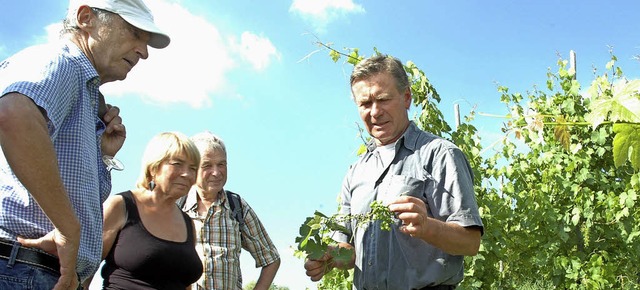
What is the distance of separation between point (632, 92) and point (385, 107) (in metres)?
1.10

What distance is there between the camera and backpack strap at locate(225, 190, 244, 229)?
345cm

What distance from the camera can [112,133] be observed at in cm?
237

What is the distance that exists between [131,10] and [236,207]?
1.61 metres

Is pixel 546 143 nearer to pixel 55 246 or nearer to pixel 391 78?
pixel 391 78

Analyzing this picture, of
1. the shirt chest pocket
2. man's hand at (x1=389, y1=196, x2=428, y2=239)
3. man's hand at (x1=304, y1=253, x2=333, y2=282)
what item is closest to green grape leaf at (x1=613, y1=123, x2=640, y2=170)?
man's hand at (x1=389, y1=196, x2=428, y2=239)

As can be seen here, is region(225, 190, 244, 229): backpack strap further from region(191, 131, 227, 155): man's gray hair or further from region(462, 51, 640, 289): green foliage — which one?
region(462, 51, 640, 289): green foliage

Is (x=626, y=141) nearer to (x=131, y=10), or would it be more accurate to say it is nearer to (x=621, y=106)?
(x=621, y=106)

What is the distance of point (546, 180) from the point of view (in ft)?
23.6

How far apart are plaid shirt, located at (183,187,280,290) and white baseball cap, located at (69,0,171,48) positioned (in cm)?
143

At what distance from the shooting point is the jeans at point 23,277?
1.78 meters

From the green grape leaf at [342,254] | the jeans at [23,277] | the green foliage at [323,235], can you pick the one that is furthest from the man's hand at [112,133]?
the green grape leaf at [342,254]

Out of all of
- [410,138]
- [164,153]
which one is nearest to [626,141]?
[410,138]

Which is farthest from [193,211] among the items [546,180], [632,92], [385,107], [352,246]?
[546,180]

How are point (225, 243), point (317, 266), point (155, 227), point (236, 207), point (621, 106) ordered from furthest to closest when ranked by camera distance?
1. point (236, 207)
2. point (225, 243)
3. point (155, 227)
4. point (317, 266)
5. point (621, 106)
